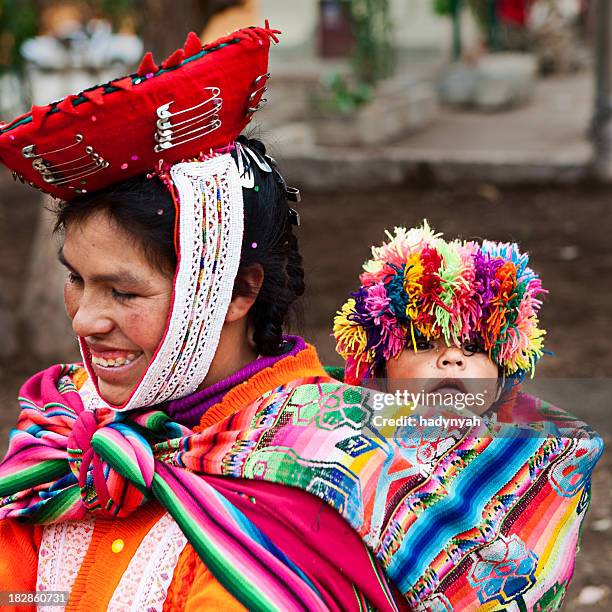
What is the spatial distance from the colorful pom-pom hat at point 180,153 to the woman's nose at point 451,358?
19.0 inches

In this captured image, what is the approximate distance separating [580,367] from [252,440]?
15.6 ft

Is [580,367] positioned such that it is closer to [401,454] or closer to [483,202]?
[483,202]

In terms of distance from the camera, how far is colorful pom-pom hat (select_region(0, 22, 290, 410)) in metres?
1.81

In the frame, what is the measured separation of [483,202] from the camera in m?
9.97

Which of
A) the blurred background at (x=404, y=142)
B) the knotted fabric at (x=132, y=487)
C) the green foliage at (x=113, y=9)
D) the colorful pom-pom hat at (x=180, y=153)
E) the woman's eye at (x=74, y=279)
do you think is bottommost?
the blurred background at (x=404, y=142)

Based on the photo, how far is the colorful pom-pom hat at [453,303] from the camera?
2119mm

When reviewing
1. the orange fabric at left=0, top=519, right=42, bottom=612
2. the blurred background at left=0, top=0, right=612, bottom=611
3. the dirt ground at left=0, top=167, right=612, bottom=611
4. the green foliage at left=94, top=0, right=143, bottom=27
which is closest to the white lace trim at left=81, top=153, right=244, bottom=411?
the orange fabric at left=0, top=519, right=42, bottom=612

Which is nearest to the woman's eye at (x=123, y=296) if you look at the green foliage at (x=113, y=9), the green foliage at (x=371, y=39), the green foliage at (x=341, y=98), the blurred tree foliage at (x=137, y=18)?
the blurred tree foliage at (x=137, y=18)

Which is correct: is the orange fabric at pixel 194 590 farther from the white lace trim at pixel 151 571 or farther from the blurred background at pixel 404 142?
the blurred background at pixel 404 142

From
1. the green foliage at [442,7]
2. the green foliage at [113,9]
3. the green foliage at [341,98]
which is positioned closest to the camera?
the green foliage at [341,98]

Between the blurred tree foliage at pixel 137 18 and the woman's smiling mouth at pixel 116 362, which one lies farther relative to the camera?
the blurred tree foliage at pixel 137 18

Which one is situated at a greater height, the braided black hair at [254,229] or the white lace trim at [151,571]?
the braided black hair at [254,229]

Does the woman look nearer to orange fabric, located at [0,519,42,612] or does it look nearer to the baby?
the baby

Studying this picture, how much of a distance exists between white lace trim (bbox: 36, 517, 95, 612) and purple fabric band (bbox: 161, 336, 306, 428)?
0.85 feet
